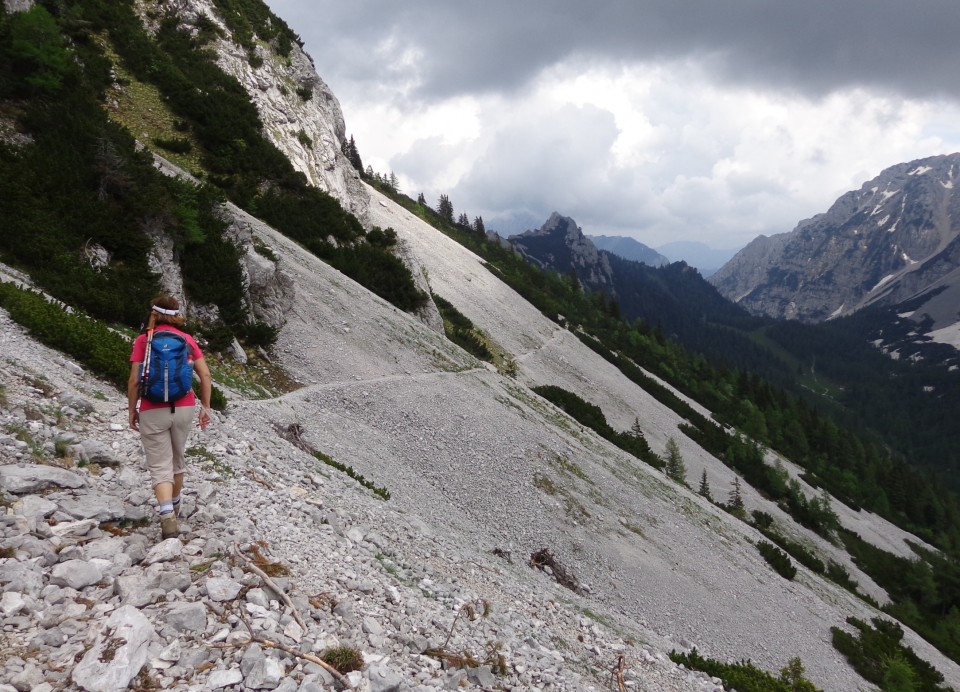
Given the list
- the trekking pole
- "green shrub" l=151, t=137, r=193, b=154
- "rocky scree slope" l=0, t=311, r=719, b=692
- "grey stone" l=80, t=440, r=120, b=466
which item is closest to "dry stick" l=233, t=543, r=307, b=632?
"rocky scree slope" l=0, t=311, r=719, b=692

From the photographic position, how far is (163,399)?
6570mm

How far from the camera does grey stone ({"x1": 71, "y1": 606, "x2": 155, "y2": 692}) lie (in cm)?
395

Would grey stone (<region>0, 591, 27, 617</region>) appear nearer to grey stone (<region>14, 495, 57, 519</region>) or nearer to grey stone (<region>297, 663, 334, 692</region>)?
grey stone (<region>14, 495, 57, 519</region>)

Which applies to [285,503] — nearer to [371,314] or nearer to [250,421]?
[250,421]

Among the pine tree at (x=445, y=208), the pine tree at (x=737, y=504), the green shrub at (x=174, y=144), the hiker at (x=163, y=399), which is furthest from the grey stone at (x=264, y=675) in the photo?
the pine tree at (x=445, y=208)

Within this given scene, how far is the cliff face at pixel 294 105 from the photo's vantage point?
38906mm

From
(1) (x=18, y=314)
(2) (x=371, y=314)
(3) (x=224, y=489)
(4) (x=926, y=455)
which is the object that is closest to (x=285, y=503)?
(3) (x=224, y=489)

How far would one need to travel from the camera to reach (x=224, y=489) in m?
8.16

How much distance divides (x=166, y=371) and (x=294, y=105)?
43.5 m

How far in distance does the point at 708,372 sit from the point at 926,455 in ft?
477

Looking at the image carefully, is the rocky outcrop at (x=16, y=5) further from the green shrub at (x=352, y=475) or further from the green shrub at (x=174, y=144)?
the green shrub at (x=352, y=475)

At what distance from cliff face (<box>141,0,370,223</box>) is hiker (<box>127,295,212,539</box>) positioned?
3569 centimetres

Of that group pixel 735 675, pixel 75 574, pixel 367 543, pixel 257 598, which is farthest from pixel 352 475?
pixel 735 675

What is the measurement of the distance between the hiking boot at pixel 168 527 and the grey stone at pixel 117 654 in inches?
64.2
